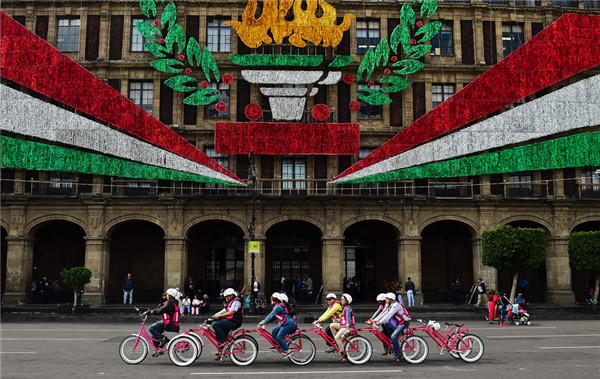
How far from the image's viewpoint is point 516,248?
86.5 feet

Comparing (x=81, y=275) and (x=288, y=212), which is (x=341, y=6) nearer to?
(x=288, y=212)

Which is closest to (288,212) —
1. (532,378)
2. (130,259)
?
(130,259)

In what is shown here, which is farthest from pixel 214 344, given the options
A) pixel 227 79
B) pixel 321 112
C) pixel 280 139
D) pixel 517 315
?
pixel 227 79

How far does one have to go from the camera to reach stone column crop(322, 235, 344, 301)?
30797mm

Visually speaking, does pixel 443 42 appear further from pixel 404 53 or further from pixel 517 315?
pixel 517 315

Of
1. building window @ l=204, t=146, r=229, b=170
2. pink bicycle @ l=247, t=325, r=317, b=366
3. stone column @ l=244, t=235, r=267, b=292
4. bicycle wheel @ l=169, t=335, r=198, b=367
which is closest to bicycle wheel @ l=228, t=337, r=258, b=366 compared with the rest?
pink bicycle @ l=247, t=325, r=317, b=366

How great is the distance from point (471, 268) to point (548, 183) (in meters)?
6.82

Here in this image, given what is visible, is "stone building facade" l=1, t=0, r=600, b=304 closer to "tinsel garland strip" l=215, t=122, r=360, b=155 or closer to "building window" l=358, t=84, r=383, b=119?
"building window" l=358, t=84, r=383, b=119

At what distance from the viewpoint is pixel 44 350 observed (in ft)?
49.6

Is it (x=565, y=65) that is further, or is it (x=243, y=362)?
(x=565, y=65)

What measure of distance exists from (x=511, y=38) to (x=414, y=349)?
2679 cm

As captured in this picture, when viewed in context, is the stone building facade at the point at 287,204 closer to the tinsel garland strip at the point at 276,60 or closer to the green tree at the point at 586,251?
the tinsel garland strip at the point at 276,60

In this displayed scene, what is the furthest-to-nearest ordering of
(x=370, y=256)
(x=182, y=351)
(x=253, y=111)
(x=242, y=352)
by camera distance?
(x=370, y=256), (x=253, y=111), (x=242, y=352), (x=182, y=351)

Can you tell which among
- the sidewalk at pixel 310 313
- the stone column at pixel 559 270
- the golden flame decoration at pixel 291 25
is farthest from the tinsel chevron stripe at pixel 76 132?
the stone column at pixel 559 270
